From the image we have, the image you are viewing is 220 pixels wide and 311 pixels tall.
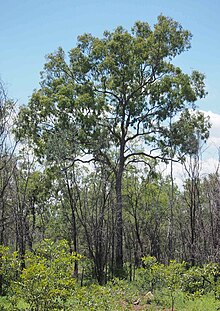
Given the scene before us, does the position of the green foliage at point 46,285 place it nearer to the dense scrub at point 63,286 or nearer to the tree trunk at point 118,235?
the dense scrub at point 63,286

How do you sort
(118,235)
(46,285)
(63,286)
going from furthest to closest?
(118,235) < (63,286) < (46,285)

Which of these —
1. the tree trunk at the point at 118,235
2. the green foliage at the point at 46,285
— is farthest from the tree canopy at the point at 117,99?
the green foliage at the point at 46,285

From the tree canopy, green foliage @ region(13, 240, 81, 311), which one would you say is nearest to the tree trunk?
the tree canopy

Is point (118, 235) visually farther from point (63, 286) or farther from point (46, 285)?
point (46, 285)

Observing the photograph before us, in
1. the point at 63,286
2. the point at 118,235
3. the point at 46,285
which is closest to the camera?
the point at 46,285

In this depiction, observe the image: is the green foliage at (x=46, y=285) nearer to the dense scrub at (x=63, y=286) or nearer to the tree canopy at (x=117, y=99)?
the dense scrub at (x=63, y=286)

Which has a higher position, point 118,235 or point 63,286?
point 118,235

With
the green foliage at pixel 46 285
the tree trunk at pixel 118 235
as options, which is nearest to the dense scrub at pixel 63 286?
the green foliage at pixel 46 285

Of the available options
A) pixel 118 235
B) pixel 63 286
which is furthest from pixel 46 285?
pixel 118 235

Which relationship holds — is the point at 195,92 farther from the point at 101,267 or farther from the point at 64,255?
the point at 64,255

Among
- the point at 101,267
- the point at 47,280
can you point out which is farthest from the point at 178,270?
the point at 101,267

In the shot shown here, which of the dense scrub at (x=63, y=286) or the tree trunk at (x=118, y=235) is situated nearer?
the dense scrub at (x=63, y=286)

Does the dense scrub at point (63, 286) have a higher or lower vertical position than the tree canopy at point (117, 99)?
lower

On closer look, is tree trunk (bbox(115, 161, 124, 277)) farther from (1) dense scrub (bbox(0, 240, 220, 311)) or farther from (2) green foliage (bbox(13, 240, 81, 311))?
(2) green foliage (bbox(13, 240, 81, 311))
